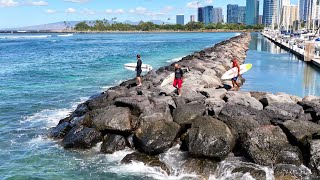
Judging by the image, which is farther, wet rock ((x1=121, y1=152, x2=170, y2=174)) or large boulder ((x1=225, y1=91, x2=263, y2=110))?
large boulder ((x1=225, y1=91, x2=263, y2=110))

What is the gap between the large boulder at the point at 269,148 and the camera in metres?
12.5

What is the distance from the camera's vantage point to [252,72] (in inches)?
1320

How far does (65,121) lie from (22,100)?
29.8 ft

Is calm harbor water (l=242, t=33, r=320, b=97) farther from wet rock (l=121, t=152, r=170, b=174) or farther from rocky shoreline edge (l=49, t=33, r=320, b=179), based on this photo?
wet rock (l=121, t=152, r=170, b=174)

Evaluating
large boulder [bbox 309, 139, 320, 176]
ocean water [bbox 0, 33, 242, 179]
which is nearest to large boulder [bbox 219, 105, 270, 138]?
large boulder [bbox 309, 139, 320, 176]

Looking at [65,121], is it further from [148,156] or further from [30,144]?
[148,156]

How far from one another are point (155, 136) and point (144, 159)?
97 cm

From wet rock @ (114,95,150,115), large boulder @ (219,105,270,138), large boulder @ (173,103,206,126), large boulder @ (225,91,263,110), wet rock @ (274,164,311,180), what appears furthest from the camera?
large boulder @ (225,91,263,110)

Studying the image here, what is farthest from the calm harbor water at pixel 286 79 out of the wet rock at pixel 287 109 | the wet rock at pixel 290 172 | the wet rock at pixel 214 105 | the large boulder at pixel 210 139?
the wet rock at pixel 290 172

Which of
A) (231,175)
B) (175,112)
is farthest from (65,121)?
(231,175)

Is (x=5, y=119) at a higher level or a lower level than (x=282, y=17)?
lower

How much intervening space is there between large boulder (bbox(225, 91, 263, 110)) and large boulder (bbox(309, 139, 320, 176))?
4.11 metres

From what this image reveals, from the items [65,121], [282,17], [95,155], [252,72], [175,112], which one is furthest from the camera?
[282,17]

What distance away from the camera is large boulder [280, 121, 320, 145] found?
1285cm
